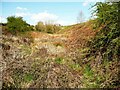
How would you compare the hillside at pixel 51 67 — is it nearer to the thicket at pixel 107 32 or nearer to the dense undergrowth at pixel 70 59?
the dense undergrowth at pixel 70 59

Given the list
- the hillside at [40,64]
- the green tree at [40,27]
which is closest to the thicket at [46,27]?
the green tree at [40,27]

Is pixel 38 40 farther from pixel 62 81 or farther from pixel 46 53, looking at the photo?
pixel 62 81

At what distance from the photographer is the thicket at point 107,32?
8070 millimetres

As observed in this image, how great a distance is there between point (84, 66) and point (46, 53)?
1.29 m

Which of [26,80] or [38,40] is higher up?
[38,40]

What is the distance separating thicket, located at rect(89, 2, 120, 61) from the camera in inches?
318

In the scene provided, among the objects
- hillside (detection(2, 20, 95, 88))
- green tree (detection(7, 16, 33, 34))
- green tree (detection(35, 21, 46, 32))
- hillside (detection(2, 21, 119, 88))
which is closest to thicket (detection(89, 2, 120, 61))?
hillside (detection(2, 21, 119, 88))

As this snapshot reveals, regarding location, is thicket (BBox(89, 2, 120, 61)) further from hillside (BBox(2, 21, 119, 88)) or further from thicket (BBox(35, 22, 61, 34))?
thicket (BBox(35, 22, 61, 34))

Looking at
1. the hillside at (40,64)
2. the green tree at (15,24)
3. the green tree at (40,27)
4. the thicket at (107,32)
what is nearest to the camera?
the hillside at (40,64)

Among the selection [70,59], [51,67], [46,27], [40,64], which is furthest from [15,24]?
[51,67]

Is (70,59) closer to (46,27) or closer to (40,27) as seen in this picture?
(40,27)

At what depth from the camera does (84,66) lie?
8242 millimetres

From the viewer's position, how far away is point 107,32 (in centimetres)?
895

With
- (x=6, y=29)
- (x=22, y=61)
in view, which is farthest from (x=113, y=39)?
(x=6, y=29)
